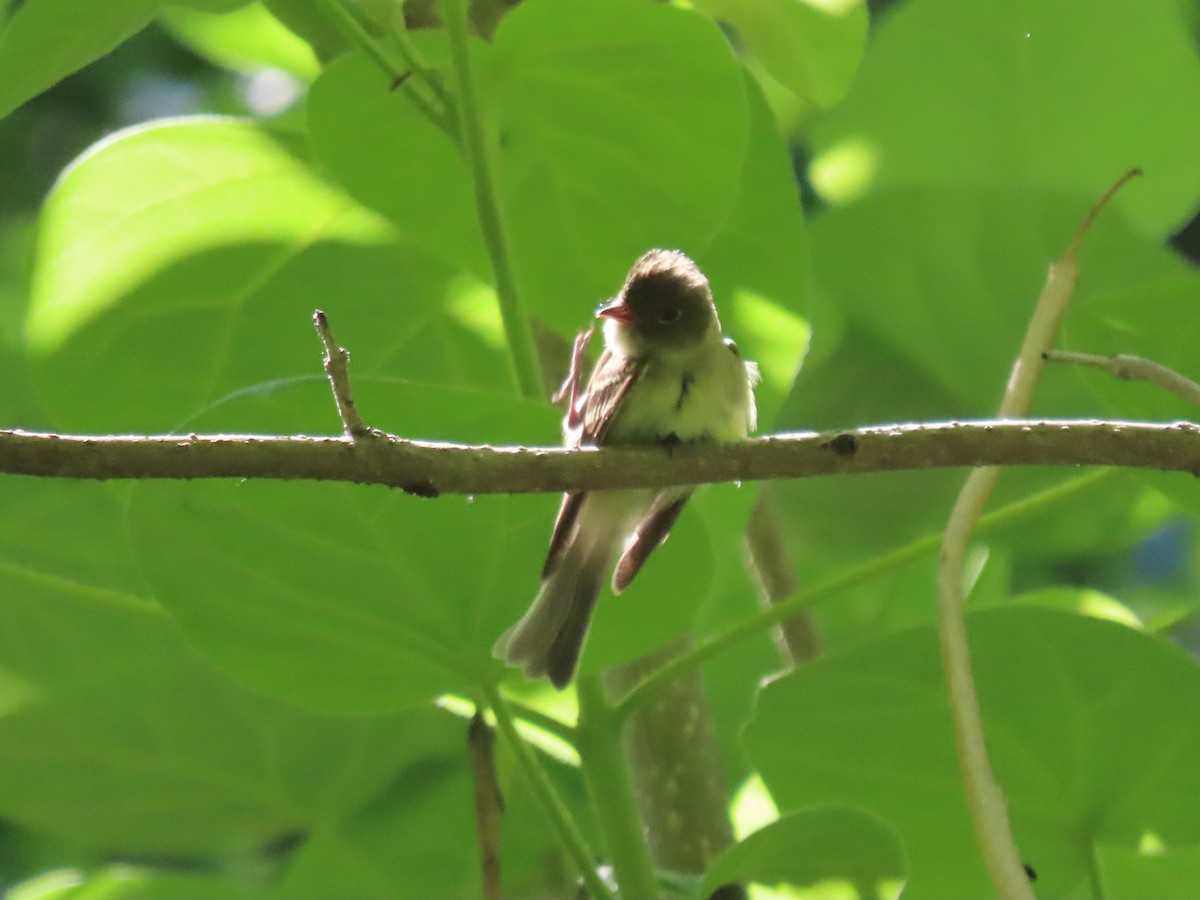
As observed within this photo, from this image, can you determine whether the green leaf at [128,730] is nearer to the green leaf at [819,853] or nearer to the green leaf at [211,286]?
the green leaf at [211,286]

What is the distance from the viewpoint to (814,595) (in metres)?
1.42

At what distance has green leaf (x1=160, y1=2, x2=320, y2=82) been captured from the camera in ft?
6.46

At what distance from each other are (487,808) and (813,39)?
2.79ft

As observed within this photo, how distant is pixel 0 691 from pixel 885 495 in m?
1.08

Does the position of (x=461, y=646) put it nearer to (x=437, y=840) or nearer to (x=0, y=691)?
(x=437, y=840)

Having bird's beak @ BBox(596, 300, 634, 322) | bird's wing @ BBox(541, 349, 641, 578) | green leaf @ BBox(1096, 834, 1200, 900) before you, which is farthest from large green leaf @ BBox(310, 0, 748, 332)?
green leaf @ BBox(1096, 834, 1200, 900)

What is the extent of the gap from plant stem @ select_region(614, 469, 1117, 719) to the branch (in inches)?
7.5

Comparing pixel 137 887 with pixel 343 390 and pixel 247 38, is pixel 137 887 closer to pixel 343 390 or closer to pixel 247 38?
pixel 343 390

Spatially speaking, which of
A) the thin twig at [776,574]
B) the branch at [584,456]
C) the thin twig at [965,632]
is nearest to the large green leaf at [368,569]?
the branch at [584,456]

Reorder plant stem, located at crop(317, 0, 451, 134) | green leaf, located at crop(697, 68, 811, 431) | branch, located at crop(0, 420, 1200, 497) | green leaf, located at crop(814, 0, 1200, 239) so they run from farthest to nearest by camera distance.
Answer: green leaf, located at crop(814, 0, 1200, 239)
green leaf, located at crop(697, 68, 811, 431)
plant stem, located at crop(317, 0, 451, 134)
branch, located at crop(0, 420, 1200, 497)

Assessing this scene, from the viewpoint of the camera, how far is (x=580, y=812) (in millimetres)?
1732

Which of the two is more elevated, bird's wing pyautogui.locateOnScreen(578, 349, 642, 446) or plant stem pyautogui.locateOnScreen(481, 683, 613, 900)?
bird's wing pyautogui.locateOnScreen(578, 349, 642, 446)

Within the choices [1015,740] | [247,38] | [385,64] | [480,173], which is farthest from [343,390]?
[247,38]

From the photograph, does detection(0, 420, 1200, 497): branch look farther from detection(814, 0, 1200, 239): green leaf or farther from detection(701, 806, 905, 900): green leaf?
detection(814, 0, 1200, 239): green leaf
